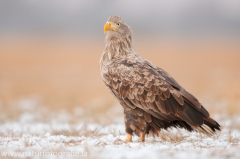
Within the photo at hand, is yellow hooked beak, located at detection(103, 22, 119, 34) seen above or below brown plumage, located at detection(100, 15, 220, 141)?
above

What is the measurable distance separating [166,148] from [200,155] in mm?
788

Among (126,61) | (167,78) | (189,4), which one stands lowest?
(167,78)

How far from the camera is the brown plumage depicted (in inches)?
233

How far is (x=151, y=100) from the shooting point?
19.9ft

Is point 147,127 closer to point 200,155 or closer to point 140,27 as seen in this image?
point 200,155

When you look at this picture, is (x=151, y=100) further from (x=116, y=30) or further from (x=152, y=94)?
(x=116, y=30)

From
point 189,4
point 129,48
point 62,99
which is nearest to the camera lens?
point 129,48

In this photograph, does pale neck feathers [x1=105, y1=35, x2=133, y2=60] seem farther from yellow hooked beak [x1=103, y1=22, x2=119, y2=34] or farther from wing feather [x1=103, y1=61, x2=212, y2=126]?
wing feather [x1=103, y1=61, x2=212, y2=126]

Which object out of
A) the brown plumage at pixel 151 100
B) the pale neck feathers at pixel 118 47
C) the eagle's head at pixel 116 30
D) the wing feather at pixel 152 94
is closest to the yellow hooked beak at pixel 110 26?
the eagle's head at pixel 116 30

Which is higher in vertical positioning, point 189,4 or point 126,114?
point 189,4

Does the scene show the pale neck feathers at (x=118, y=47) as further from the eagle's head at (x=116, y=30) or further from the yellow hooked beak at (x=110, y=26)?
the yellow hooked beak at (x=110, y=26)

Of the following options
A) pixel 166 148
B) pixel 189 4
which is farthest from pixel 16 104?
pixel 189 4

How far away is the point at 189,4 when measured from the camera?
149 meters

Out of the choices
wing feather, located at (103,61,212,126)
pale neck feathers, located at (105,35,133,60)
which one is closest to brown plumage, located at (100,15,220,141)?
wing feather, located at (103,61,212,126)
